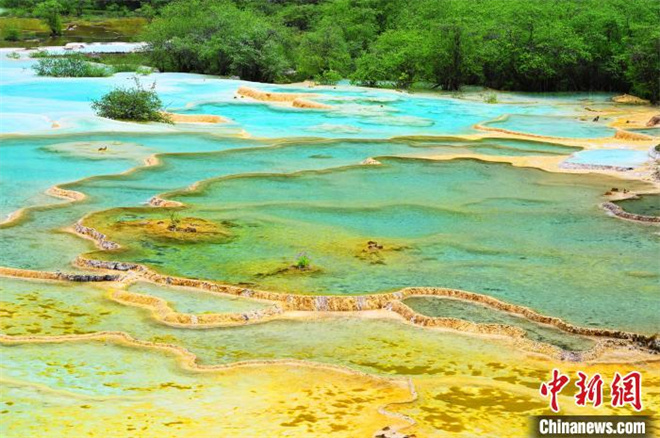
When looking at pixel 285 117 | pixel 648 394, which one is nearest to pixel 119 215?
pixel 648 394

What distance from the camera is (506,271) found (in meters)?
8.36

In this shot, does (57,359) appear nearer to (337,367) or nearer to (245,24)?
(337,367)

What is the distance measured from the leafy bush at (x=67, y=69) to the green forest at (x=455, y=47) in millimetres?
3634

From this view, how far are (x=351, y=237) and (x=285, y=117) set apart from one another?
1061 cm

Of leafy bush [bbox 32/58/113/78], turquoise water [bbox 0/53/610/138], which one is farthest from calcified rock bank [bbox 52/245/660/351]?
leafy bush [bbox 32/58/113/78]

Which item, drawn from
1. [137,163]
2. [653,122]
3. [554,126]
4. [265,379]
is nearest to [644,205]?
[265,379]

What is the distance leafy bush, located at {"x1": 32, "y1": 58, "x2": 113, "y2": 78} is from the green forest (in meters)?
3.63

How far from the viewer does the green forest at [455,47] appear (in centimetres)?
2572

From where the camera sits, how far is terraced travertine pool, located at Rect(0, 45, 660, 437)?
5.33 metres

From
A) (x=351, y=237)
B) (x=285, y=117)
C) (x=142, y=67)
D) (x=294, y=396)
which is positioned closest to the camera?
(x=294, y=396)

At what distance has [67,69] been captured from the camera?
25688 millimetres

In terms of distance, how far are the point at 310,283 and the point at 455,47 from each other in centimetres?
1881

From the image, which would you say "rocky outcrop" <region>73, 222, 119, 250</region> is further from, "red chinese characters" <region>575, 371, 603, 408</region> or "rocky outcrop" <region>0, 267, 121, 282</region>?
"red chinese characters" <region>575, 371, 603, 408</region>

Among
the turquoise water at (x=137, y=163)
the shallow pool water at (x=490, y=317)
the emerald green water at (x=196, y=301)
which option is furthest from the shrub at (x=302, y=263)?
the turquoise water at (x=137, y=163)
